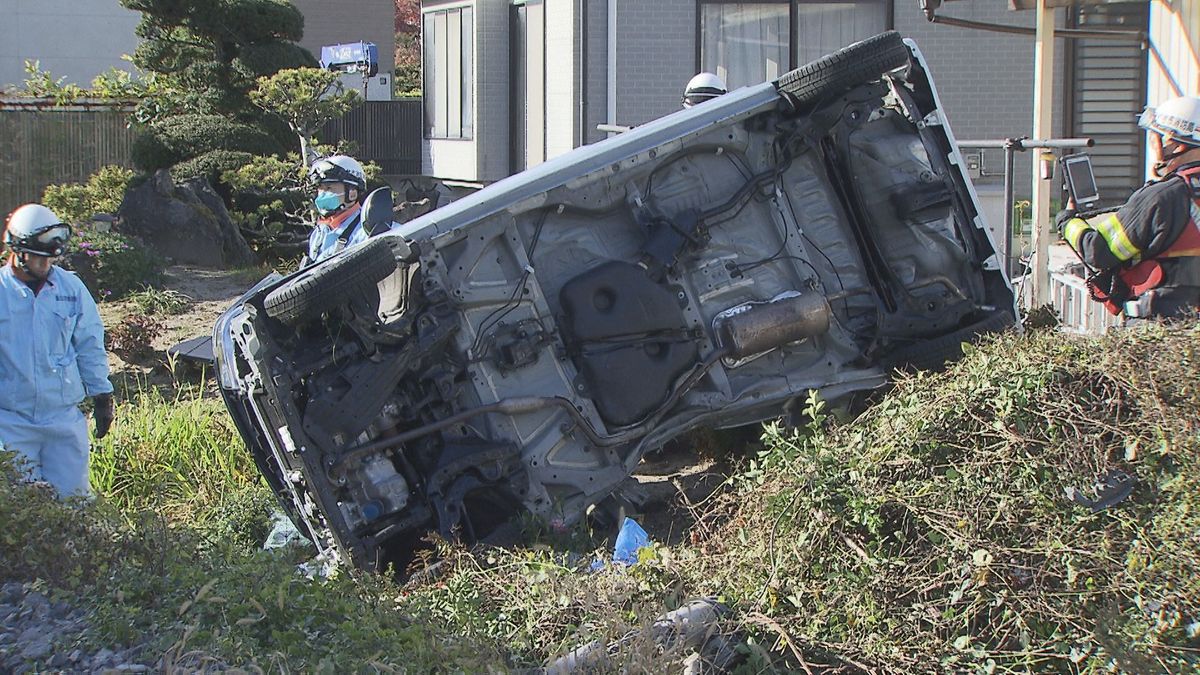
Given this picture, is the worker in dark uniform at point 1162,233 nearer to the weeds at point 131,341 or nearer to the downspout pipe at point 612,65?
A: the weeds at point 131,341

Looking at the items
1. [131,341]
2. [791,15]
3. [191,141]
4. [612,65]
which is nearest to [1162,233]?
[131,341]

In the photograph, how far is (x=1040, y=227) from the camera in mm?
8930

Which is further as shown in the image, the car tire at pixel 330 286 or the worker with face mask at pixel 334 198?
the worker with face mask at pixel 334 198

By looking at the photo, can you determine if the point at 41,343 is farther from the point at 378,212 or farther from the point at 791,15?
the point at 791,15

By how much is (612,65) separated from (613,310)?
939cm

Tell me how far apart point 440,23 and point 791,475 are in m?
15.9

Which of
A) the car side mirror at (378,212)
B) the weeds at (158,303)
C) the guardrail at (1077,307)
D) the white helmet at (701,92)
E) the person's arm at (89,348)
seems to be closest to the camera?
the person's arm at (89,348)

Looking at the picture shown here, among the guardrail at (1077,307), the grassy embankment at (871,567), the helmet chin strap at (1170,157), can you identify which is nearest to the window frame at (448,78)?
the guardrail at (1077,307)

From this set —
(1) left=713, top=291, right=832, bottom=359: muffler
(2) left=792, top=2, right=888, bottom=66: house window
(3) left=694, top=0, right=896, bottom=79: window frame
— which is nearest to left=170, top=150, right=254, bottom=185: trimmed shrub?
(3) left=694, top=0, right=896, bottom=79: window frame

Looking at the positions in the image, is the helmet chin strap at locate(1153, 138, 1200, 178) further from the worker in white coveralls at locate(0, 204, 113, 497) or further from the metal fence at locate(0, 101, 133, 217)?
the metal fence at locate(0, 101, 133, 217)

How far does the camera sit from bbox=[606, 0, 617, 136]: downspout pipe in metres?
15.2

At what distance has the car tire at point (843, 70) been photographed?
676 centimetres

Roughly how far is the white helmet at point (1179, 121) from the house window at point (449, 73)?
13.3 m

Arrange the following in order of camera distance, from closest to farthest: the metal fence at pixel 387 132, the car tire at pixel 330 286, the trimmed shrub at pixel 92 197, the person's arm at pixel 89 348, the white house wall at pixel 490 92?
the car tire at pixel 330 286 < the person's arm at pixel 89 348 < the trimmed shrub at pixel 92 197 < the white house wall at pixel 490 92 < the metal fence at pixel 387 132
